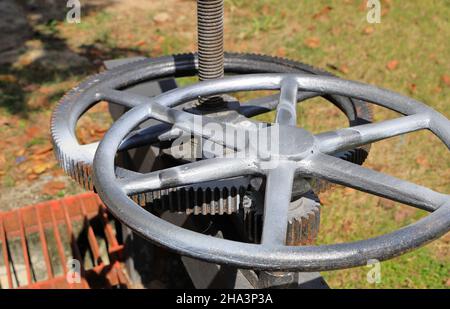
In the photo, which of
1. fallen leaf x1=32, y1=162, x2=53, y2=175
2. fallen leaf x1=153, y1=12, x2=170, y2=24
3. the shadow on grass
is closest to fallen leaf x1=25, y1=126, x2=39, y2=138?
the shadow on grass

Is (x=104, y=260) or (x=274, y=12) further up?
(x=274, y=12)

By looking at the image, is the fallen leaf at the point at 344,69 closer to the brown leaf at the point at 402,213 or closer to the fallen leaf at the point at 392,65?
the fallen leaf at the point at 392,65

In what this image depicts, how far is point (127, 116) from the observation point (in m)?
1.86

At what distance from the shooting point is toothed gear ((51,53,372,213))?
2.03 metres

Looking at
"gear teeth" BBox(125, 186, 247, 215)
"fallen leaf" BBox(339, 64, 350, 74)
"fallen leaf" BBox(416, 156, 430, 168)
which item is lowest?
"fallen leaf" BBox(416, 156, 430, 168)

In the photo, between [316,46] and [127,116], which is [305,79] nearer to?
[127,116]

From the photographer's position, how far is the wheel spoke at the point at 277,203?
1.43 metres

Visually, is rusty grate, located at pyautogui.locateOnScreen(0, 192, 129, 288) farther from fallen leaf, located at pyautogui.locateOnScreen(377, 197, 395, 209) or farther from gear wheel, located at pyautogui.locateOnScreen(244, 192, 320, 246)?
gear wheel, located at pyautogui.locateOnScreen(244, 192, 320, 246)

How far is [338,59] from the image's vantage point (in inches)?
187

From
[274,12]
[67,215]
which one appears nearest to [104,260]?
[67,215]

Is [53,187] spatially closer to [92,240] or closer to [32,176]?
[32,176]

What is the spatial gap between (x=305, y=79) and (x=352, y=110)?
42 cm

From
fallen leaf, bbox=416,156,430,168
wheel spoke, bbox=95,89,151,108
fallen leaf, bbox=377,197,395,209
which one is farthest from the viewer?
fallen leaf, bbox=416,156,430,168

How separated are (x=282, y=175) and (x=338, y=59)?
3.32m
